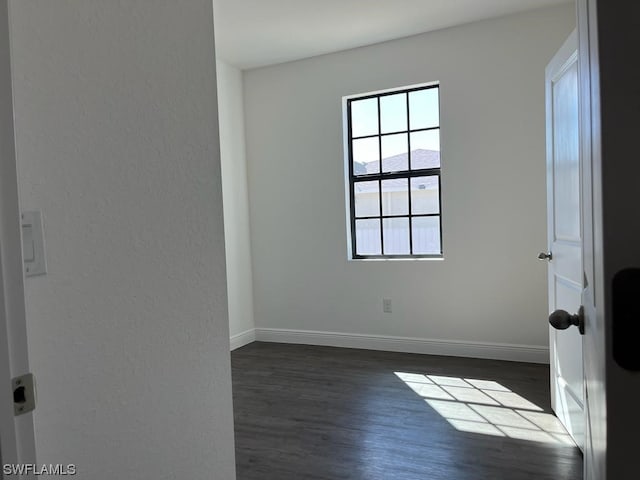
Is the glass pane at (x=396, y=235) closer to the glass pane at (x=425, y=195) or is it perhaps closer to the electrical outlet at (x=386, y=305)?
the glass pane at (x=425, y=195)

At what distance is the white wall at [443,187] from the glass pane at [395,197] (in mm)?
397

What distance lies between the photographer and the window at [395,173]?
13.1 feet

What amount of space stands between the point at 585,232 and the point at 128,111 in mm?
1001

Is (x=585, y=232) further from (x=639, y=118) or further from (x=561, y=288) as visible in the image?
(x=561, y=288)

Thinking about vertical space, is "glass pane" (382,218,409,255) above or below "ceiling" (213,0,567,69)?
below

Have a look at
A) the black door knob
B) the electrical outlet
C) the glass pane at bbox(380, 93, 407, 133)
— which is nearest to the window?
the glass pane at bbox(380, 93, 407, 133)

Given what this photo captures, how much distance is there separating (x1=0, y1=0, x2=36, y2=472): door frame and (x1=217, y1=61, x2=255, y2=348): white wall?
3659mm

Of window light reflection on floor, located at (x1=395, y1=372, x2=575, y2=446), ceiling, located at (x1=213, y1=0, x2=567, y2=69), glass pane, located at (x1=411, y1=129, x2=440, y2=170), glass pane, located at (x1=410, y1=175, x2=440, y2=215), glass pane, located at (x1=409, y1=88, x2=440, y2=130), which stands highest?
ceiling, located at (x1=213, y1=0, x2=567, y2=69)

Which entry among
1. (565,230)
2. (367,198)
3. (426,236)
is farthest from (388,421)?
(367,198)

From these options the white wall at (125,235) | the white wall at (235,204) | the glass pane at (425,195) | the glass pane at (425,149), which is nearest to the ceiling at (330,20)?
the white wall at (235,204)

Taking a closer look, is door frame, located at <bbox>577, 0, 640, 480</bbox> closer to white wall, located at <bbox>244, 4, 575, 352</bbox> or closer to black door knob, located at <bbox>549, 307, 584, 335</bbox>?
black door knob, located at <bbox>549, 307, 584, 335</bbox>

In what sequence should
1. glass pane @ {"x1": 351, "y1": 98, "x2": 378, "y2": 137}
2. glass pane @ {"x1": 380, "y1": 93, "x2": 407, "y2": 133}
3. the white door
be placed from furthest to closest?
glass pane @ {"x1": 351, "y1": 98, "x2": 378, "y2": 137}
glass pane @ {"x1": 380, "y1": 93, "x2": 407, "y2": 133}
the white door

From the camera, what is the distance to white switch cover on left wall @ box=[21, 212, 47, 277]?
810 millimetres

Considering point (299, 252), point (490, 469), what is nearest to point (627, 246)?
point (490, 469)
